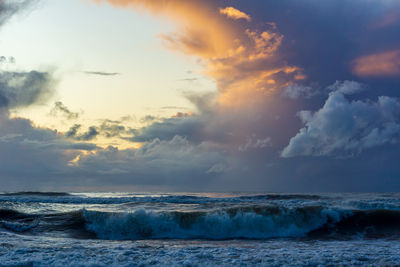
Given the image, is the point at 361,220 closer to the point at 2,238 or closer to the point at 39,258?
the point at 39,258

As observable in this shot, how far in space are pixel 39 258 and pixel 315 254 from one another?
9032mm

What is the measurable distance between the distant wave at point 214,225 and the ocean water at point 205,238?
0.05m

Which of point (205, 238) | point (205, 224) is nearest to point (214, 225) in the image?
point (205, 224)

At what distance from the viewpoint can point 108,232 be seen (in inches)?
651

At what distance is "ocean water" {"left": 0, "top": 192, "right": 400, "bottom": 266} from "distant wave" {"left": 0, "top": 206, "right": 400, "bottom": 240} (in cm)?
5

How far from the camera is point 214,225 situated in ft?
56.5

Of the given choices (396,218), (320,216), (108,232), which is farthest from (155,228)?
(396,218)

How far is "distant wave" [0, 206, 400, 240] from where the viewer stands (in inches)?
640

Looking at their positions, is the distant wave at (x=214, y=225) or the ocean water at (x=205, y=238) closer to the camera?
the ocean water at (x=205, y=238)

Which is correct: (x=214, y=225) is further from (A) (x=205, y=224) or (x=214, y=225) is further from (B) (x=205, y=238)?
(B) (x=205, y=238)

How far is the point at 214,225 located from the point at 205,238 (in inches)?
69.2

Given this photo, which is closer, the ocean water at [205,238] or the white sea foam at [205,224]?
the ocean water at [205,238]

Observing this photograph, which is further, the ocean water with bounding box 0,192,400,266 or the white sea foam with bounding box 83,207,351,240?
the white sea foam with bounding box 83,207,351,240

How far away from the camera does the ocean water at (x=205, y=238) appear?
31.4ft
